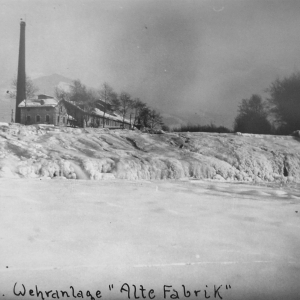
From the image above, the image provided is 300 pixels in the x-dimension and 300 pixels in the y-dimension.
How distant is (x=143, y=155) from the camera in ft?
8.56

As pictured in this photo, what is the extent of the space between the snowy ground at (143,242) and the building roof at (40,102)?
637 millimetres

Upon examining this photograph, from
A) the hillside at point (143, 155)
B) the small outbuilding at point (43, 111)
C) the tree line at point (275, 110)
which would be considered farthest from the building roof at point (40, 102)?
the tree line at point (275, 110)

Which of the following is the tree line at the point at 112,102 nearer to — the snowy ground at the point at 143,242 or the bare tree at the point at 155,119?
the bare tree at the point at 155,119

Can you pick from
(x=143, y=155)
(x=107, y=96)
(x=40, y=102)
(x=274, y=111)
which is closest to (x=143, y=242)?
(x=143, y=155)

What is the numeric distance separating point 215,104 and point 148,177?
33.4 inches

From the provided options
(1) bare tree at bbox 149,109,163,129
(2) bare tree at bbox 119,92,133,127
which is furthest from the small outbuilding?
(1) bare tree at bbox 149,109,163,129

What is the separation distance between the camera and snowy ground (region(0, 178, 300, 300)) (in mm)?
1706

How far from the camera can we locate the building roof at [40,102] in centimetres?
248

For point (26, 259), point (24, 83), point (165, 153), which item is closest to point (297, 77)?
point (165, 153)

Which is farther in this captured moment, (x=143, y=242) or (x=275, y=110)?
(x=275, y=110)

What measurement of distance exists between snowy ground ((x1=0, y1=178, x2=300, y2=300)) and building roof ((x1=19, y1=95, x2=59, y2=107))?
25.1 inches

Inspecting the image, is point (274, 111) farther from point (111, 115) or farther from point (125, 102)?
point (111, 115)

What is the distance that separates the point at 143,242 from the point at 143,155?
918 millimetres

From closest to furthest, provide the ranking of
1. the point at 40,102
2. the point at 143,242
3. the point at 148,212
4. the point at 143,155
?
the point at 143,242, the point at 148,212, the point at 40,102, the point at 143,155
